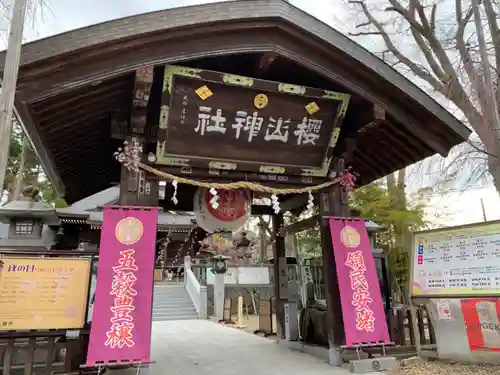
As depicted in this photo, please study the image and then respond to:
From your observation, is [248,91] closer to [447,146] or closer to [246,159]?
[246,159]

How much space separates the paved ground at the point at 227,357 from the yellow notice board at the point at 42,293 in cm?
104

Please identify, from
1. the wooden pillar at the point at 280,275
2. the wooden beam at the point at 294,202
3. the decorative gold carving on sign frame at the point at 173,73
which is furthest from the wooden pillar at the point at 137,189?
the wooden pillar at the point at 280,275

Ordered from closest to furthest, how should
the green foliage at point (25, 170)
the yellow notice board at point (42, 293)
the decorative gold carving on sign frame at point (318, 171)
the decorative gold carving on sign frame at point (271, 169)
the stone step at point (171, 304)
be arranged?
the yellow notice board at point (42, 293)
the decorative gold carving on sign frame at point (271, 169)
the decorative gold carving on sign frame at point (318, 171)
the stone step at point (171, 304)
the green foliage at point (25, 170)

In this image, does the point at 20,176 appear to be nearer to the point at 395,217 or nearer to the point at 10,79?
the point at 395,217

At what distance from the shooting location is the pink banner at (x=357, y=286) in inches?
237

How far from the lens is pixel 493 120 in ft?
21.4

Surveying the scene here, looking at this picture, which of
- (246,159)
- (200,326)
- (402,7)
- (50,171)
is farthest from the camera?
(200,326)

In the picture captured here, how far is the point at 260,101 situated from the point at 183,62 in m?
1.28

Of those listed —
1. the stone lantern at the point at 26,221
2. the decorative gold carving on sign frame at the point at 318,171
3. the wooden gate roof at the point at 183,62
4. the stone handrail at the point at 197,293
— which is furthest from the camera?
the stone handrail at the point at 197,293

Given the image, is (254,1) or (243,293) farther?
(243,293)

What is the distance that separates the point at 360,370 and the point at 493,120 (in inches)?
184

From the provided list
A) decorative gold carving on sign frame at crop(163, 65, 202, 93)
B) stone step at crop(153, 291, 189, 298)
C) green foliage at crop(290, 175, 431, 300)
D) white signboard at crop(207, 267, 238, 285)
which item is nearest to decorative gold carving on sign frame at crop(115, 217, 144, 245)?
decorative gold carving on sign frame at crop(163, 65, 202, 93)

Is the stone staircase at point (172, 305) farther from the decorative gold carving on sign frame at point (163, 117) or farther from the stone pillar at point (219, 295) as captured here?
the decorative gold carving on sign frame at point (163, 117)

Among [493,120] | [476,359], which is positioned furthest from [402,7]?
[476,359]
